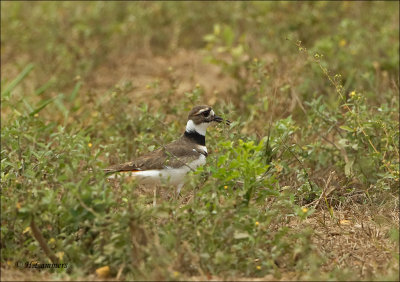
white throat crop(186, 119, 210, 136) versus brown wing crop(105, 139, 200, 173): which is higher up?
white throat crop(186, 119, 210, 136)

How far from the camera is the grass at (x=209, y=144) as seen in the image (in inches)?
183

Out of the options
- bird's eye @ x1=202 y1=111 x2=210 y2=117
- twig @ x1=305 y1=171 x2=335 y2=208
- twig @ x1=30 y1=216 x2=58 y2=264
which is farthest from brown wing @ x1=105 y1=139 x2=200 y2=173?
twig @ x1=30 y1=216 x2=58 y2=264

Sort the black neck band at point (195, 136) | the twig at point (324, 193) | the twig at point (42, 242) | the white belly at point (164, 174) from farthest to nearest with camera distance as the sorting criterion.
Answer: the black neck band at point (195, 136), the white belly at point (164, 174), the twig at point (324, 193), the twig at point (42, 242)

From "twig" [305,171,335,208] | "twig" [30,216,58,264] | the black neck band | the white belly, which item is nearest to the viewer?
"twig" [30,216,58,264]

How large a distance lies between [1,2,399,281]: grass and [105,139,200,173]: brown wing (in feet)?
0.80

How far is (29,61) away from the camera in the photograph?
10.5m

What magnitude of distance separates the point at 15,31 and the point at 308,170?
19.0ft

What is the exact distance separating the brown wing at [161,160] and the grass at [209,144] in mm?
243

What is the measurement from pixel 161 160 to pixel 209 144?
94 cm

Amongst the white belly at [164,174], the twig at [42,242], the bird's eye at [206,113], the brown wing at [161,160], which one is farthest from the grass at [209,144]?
the bird's eye at [206,113]

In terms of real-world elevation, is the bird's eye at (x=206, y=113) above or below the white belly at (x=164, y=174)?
above

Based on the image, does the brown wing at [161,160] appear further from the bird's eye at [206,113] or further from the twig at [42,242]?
the twig at [42,242]

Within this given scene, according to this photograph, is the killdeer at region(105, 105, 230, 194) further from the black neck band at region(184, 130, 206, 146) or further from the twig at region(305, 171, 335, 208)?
the twig at region(305, 171, 335, 208)

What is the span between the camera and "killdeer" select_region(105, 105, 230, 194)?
6301 millimetres
